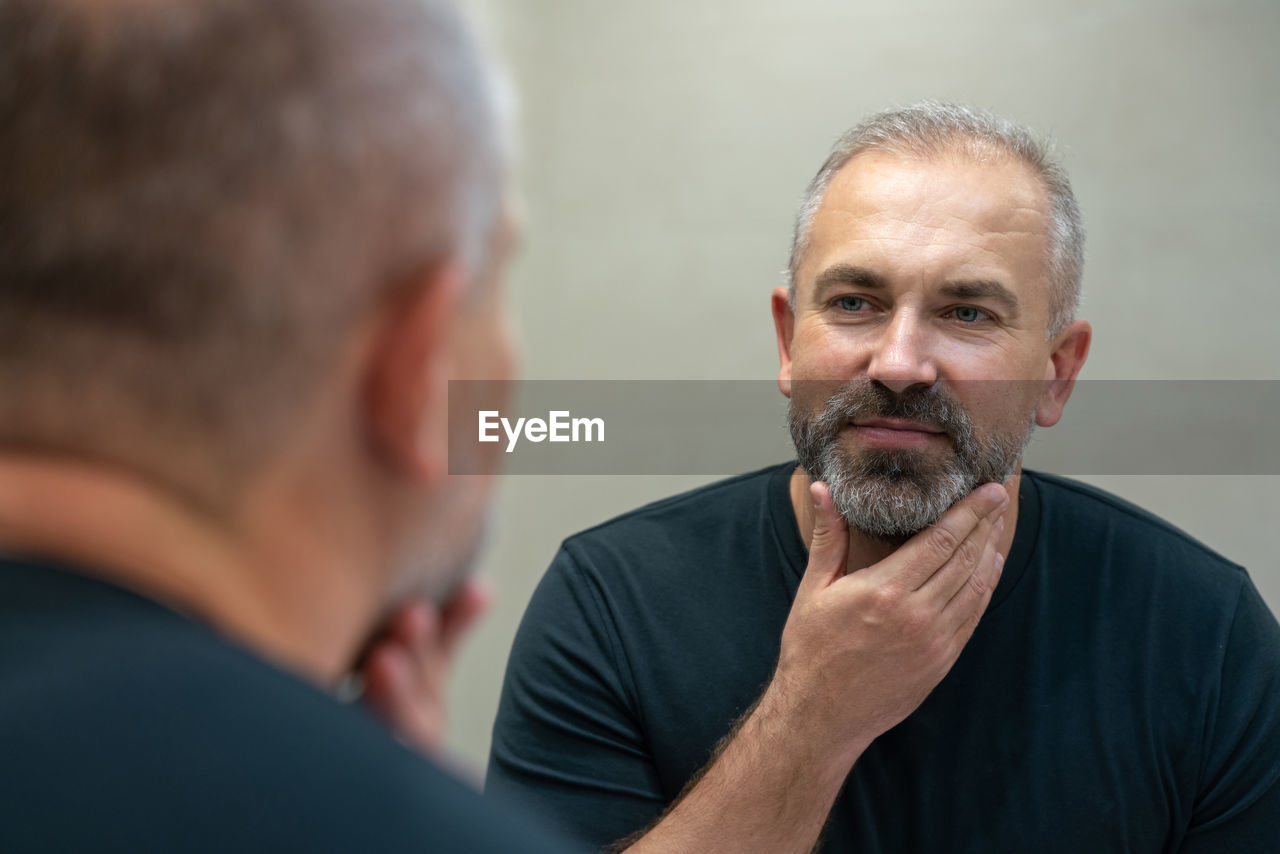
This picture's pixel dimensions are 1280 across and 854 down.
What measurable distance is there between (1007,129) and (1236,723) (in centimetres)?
70

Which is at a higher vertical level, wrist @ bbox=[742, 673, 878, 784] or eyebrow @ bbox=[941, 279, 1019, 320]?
eyebrow @ bbox=[941, 279, 1019, 320]

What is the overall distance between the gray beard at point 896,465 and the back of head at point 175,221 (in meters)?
0.88

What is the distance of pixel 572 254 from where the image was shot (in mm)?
2451

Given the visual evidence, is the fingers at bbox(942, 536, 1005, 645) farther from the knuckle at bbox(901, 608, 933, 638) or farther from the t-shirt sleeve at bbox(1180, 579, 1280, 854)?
the t-shirt sleeve at bbox(1180, 579, 1280, 854)

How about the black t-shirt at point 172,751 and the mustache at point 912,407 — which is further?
the mustache at point 912,407

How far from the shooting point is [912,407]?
1.28 m

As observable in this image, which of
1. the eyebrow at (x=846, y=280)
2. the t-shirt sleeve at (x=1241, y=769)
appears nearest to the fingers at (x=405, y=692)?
the eyebrow at (x=846, y=280)

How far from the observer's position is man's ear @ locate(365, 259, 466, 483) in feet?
1.57

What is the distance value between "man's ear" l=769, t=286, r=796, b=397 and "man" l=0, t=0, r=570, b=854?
96cm

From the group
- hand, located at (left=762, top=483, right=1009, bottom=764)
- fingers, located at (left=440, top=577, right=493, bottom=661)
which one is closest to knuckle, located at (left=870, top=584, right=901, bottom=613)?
hand, located at (left=762, top=483, right=1009, bottom=764)

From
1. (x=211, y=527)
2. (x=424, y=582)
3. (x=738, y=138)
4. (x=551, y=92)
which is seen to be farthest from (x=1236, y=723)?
(x=551, y=92)

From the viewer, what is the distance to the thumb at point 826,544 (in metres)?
1.23

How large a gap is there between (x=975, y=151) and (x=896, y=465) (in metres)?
0.38

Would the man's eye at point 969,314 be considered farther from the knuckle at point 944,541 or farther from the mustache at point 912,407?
the knuckle at point 944,541
